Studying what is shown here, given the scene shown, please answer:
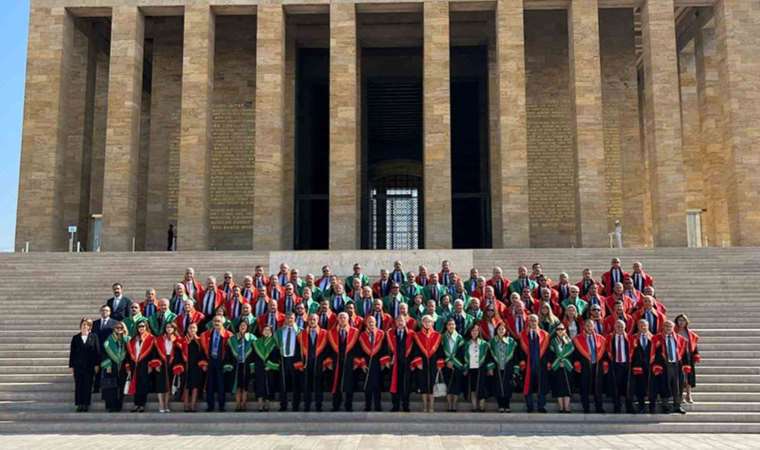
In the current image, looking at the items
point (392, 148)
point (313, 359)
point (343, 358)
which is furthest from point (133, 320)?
point (392, 148)

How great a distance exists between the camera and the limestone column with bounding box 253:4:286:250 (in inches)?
888

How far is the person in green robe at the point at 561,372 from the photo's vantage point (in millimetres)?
9203

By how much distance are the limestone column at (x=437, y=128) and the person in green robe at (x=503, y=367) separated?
1277cm

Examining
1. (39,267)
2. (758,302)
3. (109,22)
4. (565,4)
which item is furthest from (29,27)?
(758,302)

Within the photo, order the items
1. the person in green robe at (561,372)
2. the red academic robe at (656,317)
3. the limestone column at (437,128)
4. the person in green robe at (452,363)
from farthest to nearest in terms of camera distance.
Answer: the limestone column at (437,128), the red academic robe at (656,317), the person in green robe at (452,363), the person in green robe at (561,372)

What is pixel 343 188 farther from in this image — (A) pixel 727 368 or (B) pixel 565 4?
(A) pixel 727 368

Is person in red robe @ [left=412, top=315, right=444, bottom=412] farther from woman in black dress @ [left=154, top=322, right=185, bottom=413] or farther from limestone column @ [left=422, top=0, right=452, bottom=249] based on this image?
limestone column @ [left=422, top=0, right=452, bottom=249]

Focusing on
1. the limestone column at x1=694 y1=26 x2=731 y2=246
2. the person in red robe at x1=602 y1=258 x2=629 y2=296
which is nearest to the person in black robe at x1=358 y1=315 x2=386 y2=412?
the person in red robe at x1=602 y1=258 x2=629 y2=296

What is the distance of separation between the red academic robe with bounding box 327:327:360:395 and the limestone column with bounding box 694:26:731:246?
19.1 metres

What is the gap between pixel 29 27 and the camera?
23.6 meters

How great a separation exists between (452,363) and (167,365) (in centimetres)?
379

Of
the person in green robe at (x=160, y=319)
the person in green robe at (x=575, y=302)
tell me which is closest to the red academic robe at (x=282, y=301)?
the person in green robe at (x=160, y=319)

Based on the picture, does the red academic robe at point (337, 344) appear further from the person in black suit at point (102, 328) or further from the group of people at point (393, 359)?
the person in black suit at point (102, 328)

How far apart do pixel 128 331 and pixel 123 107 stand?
15.3 meters
